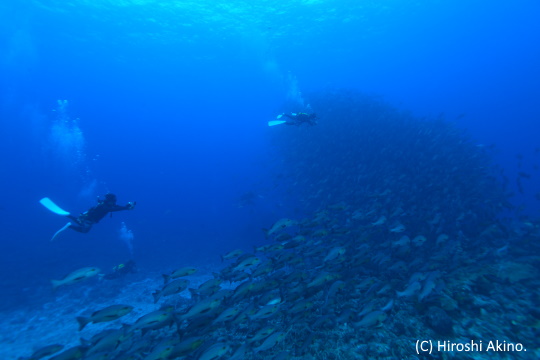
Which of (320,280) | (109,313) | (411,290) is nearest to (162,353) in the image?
(109,313)

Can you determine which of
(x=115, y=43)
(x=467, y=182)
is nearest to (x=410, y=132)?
(x=467, y=182)

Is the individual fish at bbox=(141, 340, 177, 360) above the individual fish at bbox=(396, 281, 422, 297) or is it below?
above

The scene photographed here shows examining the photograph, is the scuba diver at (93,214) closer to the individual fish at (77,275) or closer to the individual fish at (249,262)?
the individual fish at (77,275)

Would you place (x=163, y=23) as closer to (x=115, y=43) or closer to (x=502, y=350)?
(x=115, y=43)

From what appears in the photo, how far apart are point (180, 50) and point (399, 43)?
1821 inches

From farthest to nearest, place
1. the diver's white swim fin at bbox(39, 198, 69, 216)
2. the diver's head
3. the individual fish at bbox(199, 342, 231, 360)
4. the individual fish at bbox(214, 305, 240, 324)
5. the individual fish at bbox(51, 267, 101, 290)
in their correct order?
the diver's white swim fin at bbox(39, 198, 69, 216)
the diver's head
the individual fish at bbox(51, 267, 101, 290)
the individual fish at bbox(214, 305, 240, 324)
the individual fish at bbox(199, 342, 231, 360)

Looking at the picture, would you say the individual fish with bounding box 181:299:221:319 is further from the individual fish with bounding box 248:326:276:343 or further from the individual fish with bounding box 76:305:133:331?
the individual fish with bounding box 76:305:133:331

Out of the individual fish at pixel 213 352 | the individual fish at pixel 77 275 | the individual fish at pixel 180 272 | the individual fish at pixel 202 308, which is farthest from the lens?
the individual fish at pixel 180 272

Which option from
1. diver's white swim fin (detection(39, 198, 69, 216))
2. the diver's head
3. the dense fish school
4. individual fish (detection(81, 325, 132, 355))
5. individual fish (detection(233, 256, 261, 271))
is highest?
diver's white swim fin (detection(39, 198, 69, 216))

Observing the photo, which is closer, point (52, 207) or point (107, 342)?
point (107, 342)

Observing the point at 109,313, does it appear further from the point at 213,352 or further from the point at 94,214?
the point at 94,214

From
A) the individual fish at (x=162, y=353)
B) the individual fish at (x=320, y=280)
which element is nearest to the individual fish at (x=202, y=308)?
the individual fish at (x=162, y=353)

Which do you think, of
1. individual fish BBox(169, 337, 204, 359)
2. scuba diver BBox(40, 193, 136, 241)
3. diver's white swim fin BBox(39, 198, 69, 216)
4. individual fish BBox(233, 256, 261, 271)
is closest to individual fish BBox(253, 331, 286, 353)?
individual fish BBox(169, 337, 204, 359)

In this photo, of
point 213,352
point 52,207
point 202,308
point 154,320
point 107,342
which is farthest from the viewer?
point 52,207
